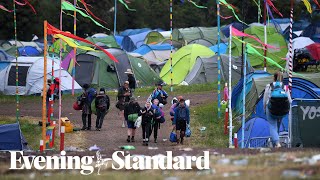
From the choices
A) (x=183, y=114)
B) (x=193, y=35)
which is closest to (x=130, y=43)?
(x=193, y=35)

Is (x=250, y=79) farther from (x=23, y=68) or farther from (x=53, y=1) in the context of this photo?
(x=53, y=1)

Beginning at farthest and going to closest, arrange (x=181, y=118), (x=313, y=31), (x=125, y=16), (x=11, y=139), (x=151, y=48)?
(x=125, y=16)
(x=313, y=31)
(x=151, y=48)
(x=181, y=118)
(x=11, y=139)

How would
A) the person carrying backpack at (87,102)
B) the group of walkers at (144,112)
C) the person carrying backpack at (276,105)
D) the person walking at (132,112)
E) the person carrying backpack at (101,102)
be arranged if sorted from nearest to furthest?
the person carrying backpack at (276,105) → the group of walkers at (144,112) → the person walking at (132,112) → the person carrying backpack at (101,102) → the person carrying backpack at (87,102)

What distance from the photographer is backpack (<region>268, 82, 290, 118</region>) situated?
659 inches

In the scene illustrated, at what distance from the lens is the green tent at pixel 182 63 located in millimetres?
40544

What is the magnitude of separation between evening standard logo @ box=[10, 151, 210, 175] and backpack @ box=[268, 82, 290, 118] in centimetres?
344

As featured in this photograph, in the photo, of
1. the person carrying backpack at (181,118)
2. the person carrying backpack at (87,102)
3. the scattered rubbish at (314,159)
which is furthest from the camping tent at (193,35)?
the scattered rubbish at (314,159)

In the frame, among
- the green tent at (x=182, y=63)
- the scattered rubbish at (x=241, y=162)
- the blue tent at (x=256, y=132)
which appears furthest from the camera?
the green tent at (x=182, y=63)

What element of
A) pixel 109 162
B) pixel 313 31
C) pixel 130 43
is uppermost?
pixel 313 31

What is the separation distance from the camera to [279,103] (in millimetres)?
16750

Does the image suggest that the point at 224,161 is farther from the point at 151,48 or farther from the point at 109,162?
the point at 151,48

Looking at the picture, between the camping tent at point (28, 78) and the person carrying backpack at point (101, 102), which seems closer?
the person carrying backpack at point (101, 102)

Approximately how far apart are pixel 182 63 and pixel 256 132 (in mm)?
21691

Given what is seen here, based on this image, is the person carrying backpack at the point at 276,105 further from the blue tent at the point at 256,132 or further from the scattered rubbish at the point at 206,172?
the scattered rubbish at the point at 206,172
